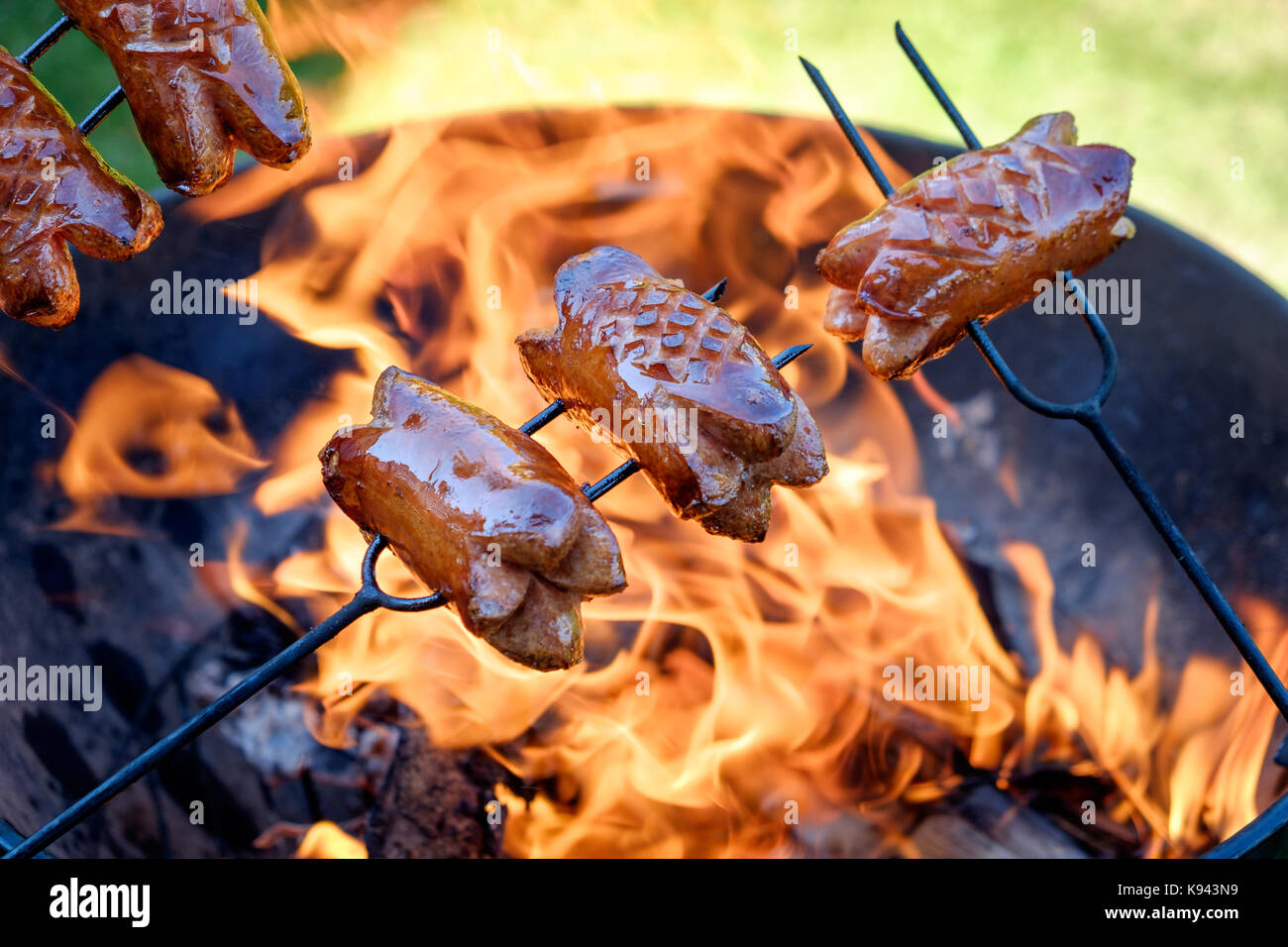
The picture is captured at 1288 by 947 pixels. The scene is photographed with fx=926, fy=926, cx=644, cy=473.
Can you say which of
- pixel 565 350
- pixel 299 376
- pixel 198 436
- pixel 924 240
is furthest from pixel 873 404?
pixel 198 436

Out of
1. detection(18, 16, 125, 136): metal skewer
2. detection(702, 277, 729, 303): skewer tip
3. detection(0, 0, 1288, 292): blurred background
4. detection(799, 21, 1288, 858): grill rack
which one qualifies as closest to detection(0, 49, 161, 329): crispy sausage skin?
detection(18, 16, 125, 136): metal skewer

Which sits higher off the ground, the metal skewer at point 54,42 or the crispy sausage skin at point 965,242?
the metal skewer at point 54,42

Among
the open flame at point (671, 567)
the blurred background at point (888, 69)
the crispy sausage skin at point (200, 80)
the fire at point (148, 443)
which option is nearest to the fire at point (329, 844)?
the open flame at point (671, 567)

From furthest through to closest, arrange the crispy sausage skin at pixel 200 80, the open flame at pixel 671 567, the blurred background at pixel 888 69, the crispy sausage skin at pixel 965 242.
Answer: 1. the blurred background at pixel 888 69
2. the open flame at pixel 671 567
3. the crispy sausage skin at pixel 965 242
4. the crispy sausage skin at pixel 200 80

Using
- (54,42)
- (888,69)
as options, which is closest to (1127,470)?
(54,42)

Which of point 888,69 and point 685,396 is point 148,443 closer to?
point 685,396

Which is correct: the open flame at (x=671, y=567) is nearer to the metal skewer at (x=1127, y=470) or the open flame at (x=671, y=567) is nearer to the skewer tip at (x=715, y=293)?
the metal skewer at (x=1127, y=470)

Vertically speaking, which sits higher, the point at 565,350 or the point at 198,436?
the point at 198,436

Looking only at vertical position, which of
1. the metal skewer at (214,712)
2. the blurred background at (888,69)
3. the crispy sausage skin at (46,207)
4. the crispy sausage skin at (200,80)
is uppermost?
the blurred background at (888,69)
